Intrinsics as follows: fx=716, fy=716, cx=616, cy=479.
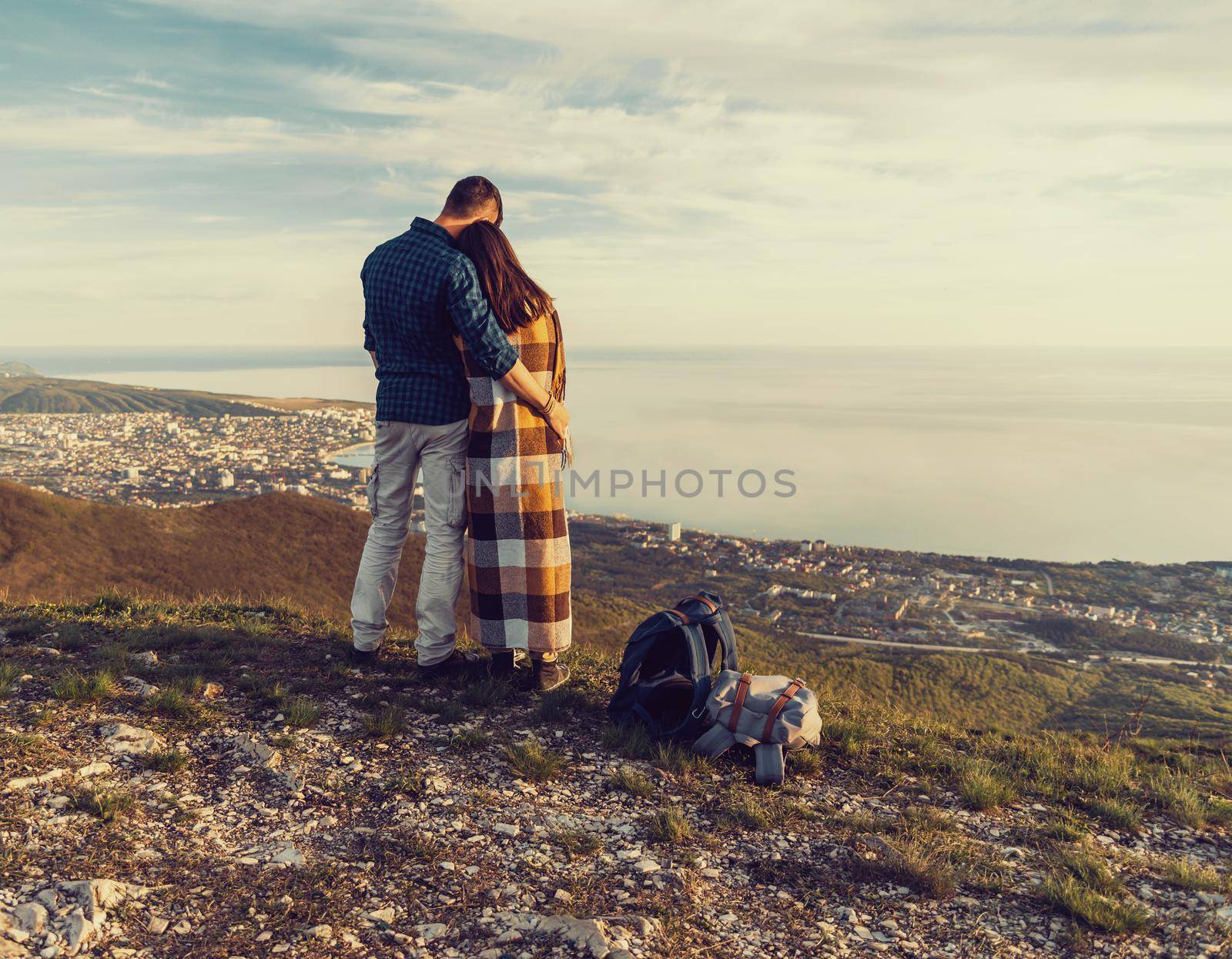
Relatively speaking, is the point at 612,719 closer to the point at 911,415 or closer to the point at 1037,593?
the point at 1037,593

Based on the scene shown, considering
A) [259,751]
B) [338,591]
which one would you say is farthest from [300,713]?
[338,591]

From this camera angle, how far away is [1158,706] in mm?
19094

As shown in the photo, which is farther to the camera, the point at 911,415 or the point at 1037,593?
the point at 911,415

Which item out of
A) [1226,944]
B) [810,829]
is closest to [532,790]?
[810,829]

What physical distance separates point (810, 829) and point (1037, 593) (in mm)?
41310

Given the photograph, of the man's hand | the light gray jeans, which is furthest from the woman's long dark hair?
the light gray jeans

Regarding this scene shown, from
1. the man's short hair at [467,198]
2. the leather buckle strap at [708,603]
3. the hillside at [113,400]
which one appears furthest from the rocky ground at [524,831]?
the hillside at [113,400]

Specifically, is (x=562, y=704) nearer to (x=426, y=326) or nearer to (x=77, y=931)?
(x=426, y=326)

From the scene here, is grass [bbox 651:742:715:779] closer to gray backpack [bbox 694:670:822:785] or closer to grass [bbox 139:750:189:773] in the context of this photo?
gray backpack [bbox 694:670:822:785]

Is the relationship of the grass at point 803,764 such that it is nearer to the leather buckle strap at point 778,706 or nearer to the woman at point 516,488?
the leather buckle strap at point 778,706

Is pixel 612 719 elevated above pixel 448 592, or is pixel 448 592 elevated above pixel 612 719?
pixel 448 592

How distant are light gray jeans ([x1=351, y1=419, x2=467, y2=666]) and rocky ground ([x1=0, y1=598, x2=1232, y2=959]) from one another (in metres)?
0.39

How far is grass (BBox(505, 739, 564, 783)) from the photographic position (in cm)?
370

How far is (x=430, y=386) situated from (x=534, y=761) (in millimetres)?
2277
